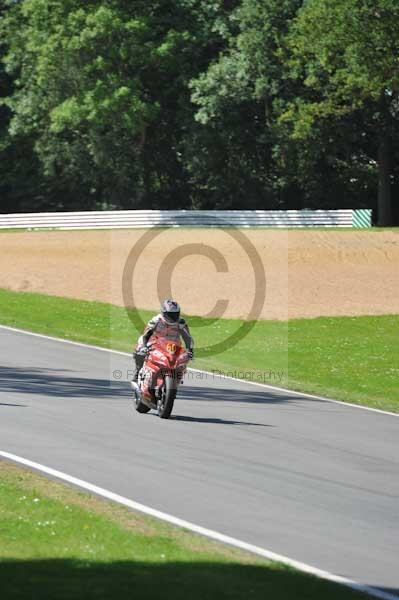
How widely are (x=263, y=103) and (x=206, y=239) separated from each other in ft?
51.2

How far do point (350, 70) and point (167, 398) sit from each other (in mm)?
35587

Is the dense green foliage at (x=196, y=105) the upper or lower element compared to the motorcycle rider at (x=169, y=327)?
upper

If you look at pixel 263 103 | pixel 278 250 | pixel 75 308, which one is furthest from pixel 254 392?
pixel 263 103

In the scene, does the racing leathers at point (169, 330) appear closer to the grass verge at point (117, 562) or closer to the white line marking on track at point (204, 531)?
the white line marking on track at point (204, 531)

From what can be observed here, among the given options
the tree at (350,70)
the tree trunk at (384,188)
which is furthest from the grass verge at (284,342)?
the tree trunk at (384,188)

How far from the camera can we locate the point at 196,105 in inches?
2379

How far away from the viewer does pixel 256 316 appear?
32.1m

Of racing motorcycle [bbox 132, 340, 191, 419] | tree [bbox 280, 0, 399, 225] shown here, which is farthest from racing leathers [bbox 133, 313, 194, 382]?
tree [bbox 280, 0, 399, 225]

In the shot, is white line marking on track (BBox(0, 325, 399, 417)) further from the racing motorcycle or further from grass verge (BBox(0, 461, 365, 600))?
grass verge (BBox(0, 461, 365, 600))

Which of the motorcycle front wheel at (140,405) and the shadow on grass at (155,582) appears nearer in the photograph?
the shadow on grass at (155,582)

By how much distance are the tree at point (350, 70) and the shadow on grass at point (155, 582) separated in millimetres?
41411

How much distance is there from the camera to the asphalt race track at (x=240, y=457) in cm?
953

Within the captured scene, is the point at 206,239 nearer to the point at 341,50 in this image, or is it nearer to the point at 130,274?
the point at 130,274

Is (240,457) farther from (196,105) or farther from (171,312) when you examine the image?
(196,105)
